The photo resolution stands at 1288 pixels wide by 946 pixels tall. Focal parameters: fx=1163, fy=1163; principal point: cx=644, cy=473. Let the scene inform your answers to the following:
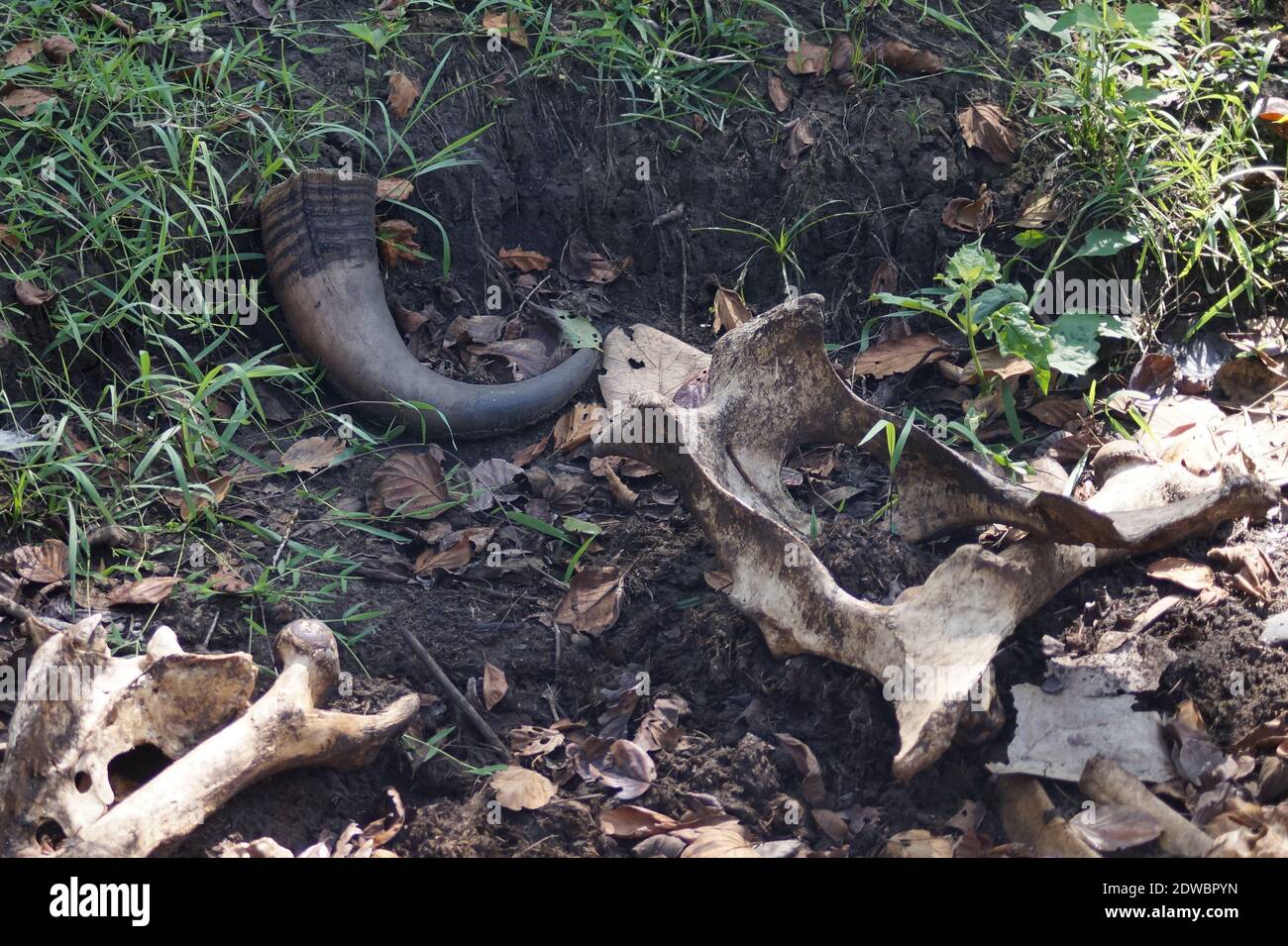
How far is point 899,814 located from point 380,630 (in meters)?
1.20

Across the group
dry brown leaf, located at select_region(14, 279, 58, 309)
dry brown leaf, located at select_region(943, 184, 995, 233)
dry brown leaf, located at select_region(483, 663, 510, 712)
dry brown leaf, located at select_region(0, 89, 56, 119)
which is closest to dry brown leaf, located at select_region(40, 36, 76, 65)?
dry brown leaf, located at select_region(0, 89, 56, 119)

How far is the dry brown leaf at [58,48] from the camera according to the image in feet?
11.4

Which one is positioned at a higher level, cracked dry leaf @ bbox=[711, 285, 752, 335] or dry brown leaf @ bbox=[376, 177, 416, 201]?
dry brown leaf @ bbox=[376, 177, 416, 201]

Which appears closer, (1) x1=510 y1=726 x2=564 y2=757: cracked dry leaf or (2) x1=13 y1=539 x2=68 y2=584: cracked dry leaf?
(1) x1=510 y1=726 x2=564 y2=757: cracked dry leaf

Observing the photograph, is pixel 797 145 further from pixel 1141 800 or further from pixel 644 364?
pixel 1141 800

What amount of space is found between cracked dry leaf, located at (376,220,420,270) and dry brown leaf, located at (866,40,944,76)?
5.09ft

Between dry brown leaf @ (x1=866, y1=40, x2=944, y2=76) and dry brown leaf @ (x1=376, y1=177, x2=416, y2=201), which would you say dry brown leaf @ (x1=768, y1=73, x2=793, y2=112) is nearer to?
dry brown leaf @ (x1=866, y1=40, x2=944, y2=76)

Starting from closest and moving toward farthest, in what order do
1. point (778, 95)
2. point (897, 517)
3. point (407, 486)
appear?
point (897, 517)
point (407, 486)
point (778, 95)

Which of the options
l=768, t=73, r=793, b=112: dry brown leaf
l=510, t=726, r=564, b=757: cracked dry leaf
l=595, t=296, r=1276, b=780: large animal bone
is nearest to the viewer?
l=595, t=296, r=1276, b=780: large animal bone

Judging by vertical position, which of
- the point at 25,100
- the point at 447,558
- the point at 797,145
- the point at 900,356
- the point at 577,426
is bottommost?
the point at 447,558

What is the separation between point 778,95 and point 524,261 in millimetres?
957

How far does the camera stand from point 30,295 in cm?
305

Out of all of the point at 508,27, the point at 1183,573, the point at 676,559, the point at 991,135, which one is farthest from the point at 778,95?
the point at 1183,573

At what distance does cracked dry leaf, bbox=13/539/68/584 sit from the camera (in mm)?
2668
